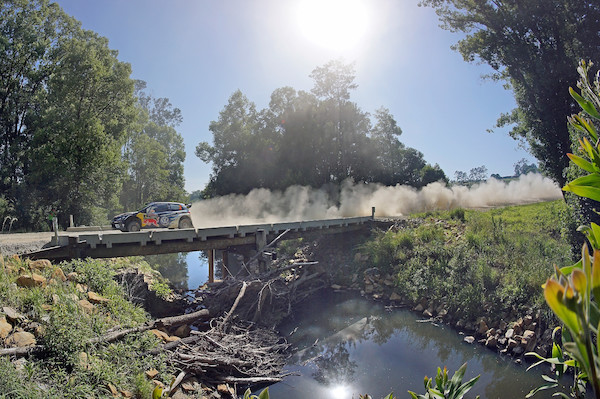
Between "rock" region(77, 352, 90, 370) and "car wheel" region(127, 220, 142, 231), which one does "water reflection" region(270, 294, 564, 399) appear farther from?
"car wheel" region(127, 220, 142, 231)

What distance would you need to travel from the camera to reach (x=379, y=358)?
1078cm

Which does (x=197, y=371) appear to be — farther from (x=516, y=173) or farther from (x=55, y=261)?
(x=516, y=173)

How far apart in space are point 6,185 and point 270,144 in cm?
2363

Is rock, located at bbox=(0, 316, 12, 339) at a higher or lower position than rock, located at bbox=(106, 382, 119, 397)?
higher

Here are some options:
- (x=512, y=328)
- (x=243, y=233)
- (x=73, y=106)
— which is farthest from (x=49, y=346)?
(x=73, y=106)

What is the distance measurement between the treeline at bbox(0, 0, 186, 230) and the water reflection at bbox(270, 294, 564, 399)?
17781 mm

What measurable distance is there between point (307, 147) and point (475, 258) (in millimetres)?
25207

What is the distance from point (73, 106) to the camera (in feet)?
72.7

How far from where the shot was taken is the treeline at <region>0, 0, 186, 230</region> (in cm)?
2183

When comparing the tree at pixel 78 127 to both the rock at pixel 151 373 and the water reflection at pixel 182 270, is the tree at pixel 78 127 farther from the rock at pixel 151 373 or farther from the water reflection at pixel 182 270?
the rock at pixel 151 373

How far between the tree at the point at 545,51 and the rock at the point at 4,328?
22.5 metres

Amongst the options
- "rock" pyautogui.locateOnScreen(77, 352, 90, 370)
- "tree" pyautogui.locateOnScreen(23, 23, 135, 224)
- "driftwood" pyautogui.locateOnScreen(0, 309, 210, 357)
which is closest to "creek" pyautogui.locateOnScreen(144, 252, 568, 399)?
"driftwood" pyautogui.locateOnScreen(0, 309, 210, 357)

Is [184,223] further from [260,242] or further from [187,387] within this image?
[187,387]

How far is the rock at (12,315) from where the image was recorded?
664 centimetres
